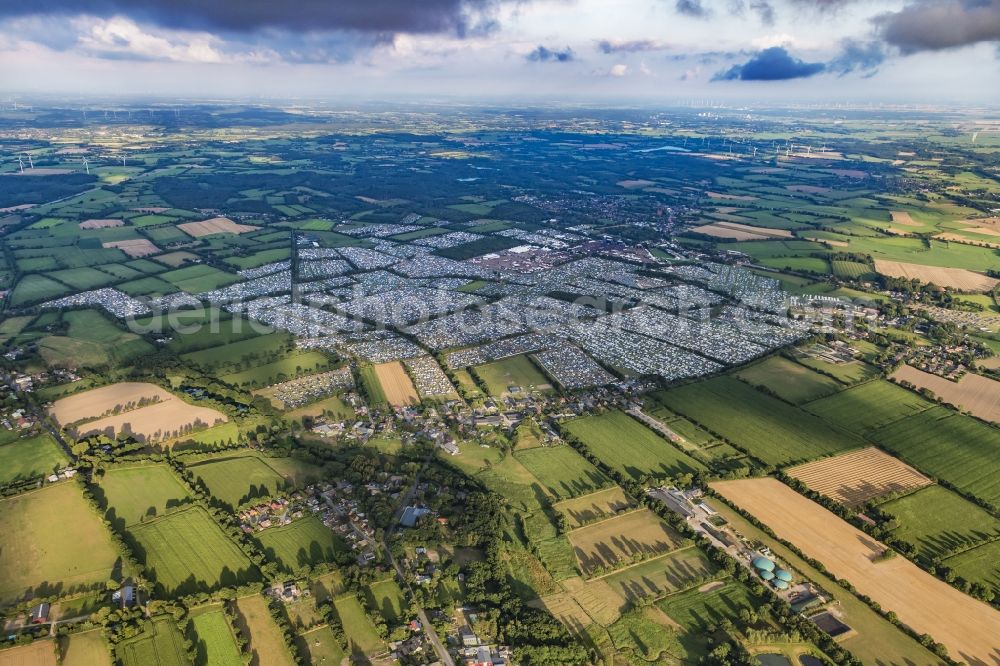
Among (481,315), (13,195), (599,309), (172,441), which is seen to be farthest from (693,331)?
(13,195)

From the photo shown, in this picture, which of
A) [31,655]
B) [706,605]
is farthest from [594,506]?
[31,655]

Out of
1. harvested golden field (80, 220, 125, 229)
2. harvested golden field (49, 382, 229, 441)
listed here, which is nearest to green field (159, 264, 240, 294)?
harvested golden field (49, 382, 229, 441)

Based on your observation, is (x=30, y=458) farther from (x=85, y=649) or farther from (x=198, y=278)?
(x=198, y=278)

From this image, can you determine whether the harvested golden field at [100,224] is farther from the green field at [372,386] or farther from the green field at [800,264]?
the green field at [800,264]

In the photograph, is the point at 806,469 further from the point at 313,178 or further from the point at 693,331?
the point at 313,178

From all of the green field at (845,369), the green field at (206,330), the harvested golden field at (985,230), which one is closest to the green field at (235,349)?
the green field at (206,330)

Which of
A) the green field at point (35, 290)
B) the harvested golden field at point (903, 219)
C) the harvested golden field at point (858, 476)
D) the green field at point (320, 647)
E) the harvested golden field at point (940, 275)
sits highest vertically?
the harvested golden field at point (903, 219)
